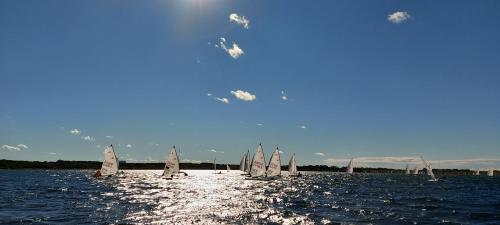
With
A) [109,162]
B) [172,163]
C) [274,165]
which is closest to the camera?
[274,165]

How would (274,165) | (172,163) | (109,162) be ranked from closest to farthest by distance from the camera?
(274,165) < (109,162) < (172,163)

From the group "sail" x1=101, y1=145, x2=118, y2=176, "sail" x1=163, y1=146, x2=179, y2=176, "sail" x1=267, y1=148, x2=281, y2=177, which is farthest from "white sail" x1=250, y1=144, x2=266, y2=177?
"sail" x1=101, y1=145, x2=118, y2=176

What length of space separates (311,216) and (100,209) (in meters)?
16.6

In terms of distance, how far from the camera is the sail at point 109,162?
9975 cm

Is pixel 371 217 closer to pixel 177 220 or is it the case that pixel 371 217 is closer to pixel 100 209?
pixel 177 220

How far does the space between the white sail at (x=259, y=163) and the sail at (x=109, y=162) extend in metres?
30.1

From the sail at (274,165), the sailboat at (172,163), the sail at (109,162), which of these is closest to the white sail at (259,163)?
the sail at (274,165)

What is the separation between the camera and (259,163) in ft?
314

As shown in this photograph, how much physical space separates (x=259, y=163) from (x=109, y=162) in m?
32.9

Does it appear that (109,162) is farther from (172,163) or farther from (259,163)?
(259,163)

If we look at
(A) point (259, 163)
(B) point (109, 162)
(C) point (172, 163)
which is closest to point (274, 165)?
(A) point (259, 163)

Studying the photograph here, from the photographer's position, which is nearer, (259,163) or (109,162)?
(259,163)

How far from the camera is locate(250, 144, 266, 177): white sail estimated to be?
94250 mm

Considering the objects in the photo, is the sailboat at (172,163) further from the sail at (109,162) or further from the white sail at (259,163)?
the white sail at (259,163)
